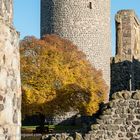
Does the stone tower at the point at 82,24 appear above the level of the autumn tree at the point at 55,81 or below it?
above

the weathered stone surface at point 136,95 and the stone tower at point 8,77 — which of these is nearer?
the stone tower at point 8,77

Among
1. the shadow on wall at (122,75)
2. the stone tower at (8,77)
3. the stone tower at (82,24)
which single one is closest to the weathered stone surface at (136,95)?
the stone tower at (8,77)

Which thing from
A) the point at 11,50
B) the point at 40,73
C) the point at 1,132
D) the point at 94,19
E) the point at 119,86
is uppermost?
the point at 94,19

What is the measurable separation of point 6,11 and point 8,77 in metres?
0.44

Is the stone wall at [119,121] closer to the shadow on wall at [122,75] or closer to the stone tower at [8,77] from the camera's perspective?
the stone tower at [8,77]

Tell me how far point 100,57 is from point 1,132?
4533 cm

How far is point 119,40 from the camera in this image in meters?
30.0

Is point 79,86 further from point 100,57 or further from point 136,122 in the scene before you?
point 136,122

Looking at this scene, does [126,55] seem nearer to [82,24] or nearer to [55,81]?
[55,81]

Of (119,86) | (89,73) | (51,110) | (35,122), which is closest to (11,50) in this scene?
→ (119,86)

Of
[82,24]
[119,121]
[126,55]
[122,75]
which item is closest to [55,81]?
[82,24]

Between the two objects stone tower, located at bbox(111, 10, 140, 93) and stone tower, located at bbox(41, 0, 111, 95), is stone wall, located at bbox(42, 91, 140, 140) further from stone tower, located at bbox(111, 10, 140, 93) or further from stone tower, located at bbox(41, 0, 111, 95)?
stone tower, located at bbox(41, 0, 111, 95)

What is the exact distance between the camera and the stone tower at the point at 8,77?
146 inches

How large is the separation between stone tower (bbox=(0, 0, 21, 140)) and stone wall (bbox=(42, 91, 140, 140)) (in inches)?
260
